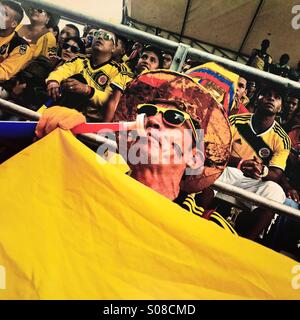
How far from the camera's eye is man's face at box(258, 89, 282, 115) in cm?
192

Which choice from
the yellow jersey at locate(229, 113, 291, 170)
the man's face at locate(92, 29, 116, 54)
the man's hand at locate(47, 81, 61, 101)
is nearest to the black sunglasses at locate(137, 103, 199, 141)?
the yellow jersey at locate(229, 113, 291, 170)

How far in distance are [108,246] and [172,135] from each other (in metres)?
0.70

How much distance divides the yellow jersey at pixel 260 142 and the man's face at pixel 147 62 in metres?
0.71

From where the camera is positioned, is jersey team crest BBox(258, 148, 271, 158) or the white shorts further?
jersey team crest BBox(258, 148, 271, 158)

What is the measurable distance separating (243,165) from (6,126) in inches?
54.2

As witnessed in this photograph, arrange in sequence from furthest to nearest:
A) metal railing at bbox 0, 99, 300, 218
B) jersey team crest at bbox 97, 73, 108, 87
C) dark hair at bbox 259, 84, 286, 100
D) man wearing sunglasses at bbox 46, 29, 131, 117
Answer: jersey team crest at bbox 97, 73, 108, 87 → man wearing sunglasses at bbox 46, 29, 131, 117 → dark hair at bbox 259, 84, 286, 100 → metal railing at bbox 0, 99, 300, 218

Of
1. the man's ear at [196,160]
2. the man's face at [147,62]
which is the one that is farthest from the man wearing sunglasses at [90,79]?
the man's ear at [196,160]

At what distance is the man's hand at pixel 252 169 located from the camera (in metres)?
2.02

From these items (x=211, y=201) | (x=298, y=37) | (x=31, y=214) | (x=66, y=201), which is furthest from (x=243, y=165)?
(x=298, y=37)

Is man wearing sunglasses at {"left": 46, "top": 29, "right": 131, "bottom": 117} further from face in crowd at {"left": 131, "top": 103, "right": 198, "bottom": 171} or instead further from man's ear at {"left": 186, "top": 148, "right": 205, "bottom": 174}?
man's ear at {"left": 186, "top": 148, "right": 205, "bottom": 174}

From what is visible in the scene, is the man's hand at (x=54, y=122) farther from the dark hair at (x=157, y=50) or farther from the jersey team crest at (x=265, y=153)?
the jersey team crest at (x=265, y=153)

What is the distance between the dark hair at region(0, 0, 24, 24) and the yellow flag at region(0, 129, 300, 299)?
127cm

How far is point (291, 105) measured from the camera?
197 centimetres

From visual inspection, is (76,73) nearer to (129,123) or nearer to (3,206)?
(129,123)
